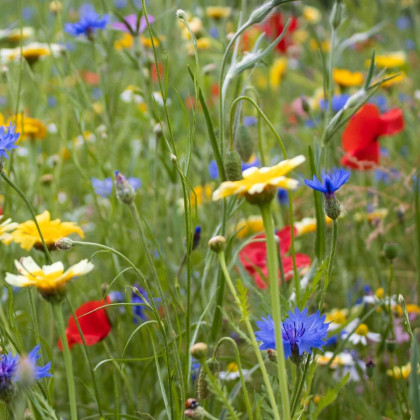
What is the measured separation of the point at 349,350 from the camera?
0.90m

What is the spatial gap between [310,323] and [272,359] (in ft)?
0.20

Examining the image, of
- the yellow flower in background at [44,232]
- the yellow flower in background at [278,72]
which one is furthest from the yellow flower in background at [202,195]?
the yellow flower in background at [278,72]

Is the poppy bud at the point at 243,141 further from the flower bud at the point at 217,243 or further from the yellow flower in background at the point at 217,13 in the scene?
the yellow flower in background at the point at 217,13

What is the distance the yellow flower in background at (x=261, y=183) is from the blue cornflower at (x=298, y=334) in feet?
0.45

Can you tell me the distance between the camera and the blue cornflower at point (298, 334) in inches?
22.4

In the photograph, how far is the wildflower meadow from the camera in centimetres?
57

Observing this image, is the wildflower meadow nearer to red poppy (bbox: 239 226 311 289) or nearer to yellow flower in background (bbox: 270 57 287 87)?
red poppy (bbox: 239 226 311 289)

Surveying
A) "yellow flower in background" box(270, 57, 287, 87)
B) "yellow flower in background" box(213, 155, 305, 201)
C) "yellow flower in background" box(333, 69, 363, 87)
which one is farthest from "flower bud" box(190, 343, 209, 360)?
"yellow flower in background" box(270, 57, 287, 87)

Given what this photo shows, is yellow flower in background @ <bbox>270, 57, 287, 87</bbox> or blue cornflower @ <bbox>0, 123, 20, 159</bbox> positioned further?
yellow flower in background @ <bbox>270, 57, 287, 87</bbox>

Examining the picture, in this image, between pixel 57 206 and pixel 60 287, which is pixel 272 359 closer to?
pixel 60 287

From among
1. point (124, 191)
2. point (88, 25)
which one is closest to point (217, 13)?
point (88, 25)

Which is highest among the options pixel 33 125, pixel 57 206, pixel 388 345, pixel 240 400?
pixel 33 125

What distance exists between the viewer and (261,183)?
0.50 m

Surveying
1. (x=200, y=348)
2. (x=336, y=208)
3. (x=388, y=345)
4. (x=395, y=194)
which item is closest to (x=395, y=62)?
(x=395, y=194)
